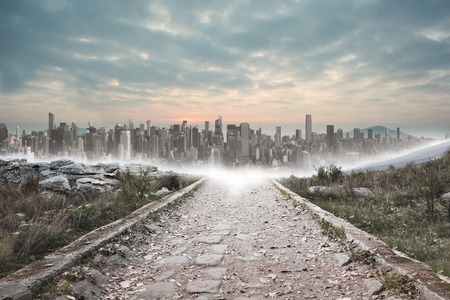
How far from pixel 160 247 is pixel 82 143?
184 ft

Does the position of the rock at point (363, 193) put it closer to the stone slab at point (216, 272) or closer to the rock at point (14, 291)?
the stone slab at point (216, 272)

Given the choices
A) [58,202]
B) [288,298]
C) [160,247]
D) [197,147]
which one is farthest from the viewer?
[197,147]

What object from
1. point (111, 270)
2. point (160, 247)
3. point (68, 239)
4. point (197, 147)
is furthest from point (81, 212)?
point (197, 147)

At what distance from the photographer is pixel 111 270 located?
175 inches

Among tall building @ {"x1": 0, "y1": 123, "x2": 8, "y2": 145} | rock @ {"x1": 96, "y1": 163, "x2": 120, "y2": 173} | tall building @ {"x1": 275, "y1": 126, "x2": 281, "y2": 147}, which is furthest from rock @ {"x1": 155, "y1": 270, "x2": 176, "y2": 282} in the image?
tall building @ {"x1": 275, "y1": 126, "x2": 281, "y2": 147}

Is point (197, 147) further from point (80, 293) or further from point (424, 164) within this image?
point (80, 293)

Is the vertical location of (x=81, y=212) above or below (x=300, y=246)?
above

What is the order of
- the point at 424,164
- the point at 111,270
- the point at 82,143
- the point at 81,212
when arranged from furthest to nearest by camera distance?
the point at 82,143
the point at 424,164
the point at 81,212
the point at 111,270

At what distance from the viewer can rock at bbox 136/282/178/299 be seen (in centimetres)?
366

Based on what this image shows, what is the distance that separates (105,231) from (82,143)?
2195 inches

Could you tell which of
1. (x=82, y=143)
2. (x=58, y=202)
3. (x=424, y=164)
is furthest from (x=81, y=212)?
(x=82, y=143)

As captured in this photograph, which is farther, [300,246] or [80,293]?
[300,246]

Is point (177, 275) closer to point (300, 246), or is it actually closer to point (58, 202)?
point (300, 246)

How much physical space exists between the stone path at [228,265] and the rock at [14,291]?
1.74 feet
